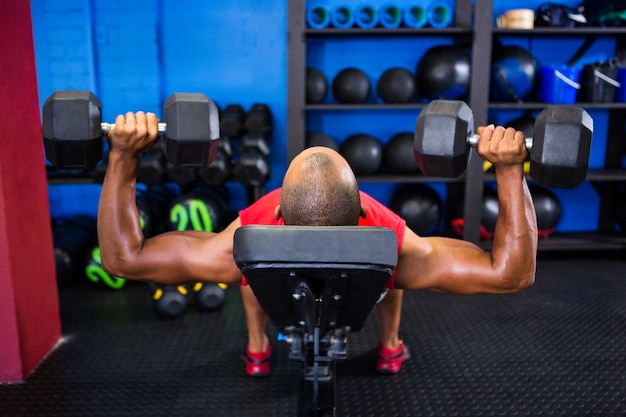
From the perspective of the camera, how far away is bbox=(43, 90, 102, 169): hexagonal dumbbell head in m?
1.09

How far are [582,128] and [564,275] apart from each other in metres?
2.18

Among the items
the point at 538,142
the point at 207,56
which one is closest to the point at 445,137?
the point at 538,142

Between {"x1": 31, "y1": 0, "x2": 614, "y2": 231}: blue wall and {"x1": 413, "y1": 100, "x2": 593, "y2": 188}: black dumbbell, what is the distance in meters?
2.28

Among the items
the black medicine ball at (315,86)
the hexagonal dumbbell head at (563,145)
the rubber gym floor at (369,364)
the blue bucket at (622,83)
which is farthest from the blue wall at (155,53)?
the hexagonal dumbbell head at (563,145)

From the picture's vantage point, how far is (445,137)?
1108 mm

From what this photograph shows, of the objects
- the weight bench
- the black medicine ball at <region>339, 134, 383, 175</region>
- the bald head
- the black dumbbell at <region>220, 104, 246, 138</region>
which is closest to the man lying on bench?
the bald head

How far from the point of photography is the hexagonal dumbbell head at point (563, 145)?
103 centimetres

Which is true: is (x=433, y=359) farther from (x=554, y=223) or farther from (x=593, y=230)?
(x=593, y=230)

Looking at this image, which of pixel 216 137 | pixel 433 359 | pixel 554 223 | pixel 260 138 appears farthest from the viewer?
pixel 554 223

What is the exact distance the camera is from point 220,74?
3287 mm

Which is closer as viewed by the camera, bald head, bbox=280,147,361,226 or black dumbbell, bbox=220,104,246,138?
bald head, bbox=280,147,361,226

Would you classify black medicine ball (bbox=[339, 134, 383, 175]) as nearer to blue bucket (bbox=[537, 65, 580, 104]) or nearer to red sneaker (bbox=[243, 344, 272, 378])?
blue bucket (bbox=[537, 65, 580, 104])

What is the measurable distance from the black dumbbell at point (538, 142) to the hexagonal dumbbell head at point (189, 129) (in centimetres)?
43

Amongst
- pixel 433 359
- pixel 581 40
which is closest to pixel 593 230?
pixel 581 40
